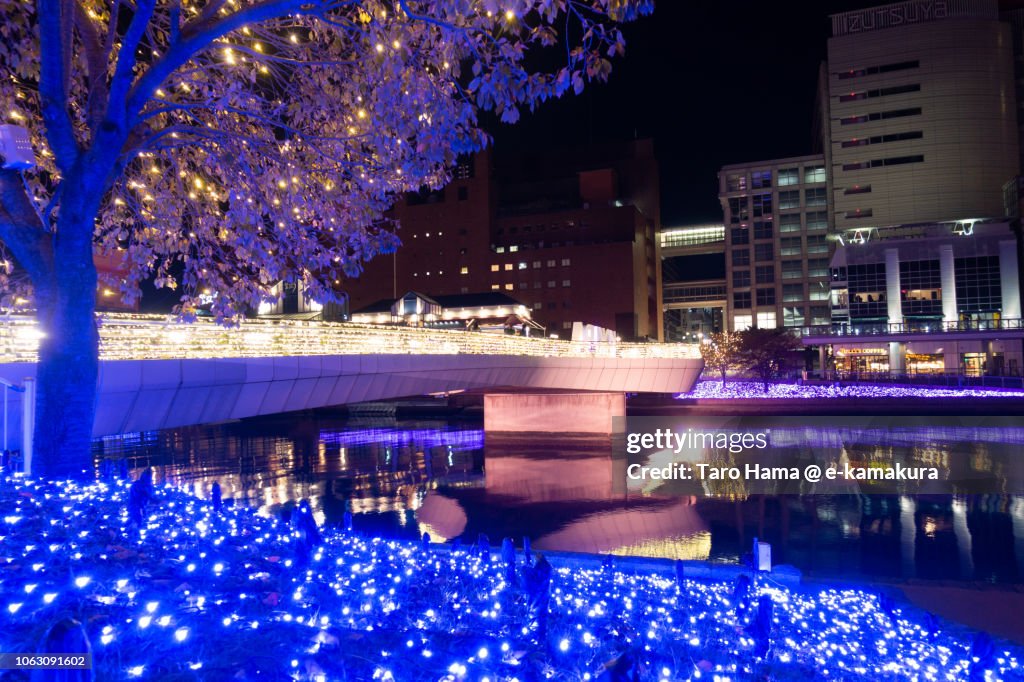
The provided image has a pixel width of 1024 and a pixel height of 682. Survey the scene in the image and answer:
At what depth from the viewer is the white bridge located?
12430mm

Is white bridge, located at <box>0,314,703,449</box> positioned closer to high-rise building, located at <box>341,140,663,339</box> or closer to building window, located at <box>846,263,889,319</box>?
high-rise building, located at <box>341,140,663,339</box>

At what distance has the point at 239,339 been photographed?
51.3 feet

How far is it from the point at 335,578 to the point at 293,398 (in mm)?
9898

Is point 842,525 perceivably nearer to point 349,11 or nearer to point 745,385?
point 349,11

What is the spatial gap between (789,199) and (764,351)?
41110 millimetres

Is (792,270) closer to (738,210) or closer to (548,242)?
(738,210)

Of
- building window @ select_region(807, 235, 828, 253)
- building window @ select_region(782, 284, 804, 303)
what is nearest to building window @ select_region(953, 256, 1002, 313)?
building window @ select_region(807, 235, 828, 253)

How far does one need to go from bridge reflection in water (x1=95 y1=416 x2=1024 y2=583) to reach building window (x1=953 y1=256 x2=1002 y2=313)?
138 feet

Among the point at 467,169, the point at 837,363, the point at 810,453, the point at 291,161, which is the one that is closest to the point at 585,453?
the point at 810,453

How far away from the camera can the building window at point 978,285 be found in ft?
242

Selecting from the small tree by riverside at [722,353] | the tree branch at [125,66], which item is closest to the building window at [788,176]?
the small tree by riverside at [722,353]

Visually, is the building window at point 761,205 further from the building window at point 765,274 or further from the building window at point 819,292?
the building window at point 819,292

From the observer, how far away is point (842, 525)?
22.9 meters

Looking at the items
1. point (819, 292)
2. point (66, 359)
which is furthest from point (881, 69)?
point (66, 359)
